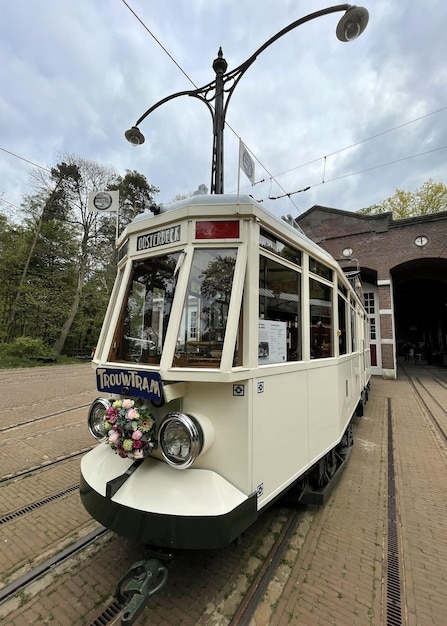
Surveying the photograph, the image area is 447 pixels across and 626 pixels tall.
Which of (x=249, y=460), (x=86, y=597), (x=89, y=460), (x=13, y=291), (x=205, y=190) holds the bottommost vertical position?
(x=86, y=597)

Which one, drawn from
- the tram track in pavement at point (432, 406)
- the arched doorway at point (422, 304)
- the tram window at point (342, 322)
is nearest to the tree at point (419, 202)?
the arched doorway at point (422, 304)

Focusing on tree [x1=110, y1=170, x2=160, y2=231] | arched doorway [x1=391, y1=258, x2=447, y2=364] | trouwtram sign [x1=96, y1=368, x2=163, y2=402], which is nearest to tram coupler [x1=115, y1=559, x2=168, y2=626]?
trouwtram sign [x1=96, y1=368, x2=163, y2=402]

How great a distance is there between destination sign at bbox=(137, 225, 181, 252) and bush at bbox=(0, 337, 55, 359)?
63.2ft

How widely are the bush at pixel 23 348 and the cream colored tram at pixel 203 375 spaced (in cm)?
1875

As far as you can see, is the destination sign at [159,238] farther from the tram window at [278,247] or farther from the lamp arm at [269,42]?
the lamp arm at [269,42]

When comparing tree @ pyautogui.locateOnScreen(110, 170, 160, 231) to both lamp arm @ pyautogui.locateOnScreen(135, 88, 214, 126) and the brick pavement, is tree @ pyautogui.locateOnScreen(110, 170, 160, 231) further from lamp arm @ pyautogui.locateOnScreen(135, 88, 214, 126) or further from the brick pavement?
the brick pavement

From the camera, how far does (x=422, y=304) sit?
1251 inches

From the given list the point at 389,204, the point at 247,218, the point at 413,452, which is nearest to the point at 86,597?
the point at 247,218

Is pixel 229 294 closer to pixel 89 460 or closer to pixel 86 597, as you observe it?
pixel 89 460

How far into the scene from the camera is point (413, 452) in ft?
18.9

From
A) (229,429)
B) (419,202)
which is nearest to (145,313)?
(229,429)

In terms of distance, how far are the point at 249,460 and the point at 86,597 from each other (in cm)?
163

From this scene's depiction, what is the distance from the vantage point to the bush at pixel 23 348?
18.1 meters

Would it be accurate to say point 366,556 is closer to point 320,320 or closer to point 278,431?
point 278,431
